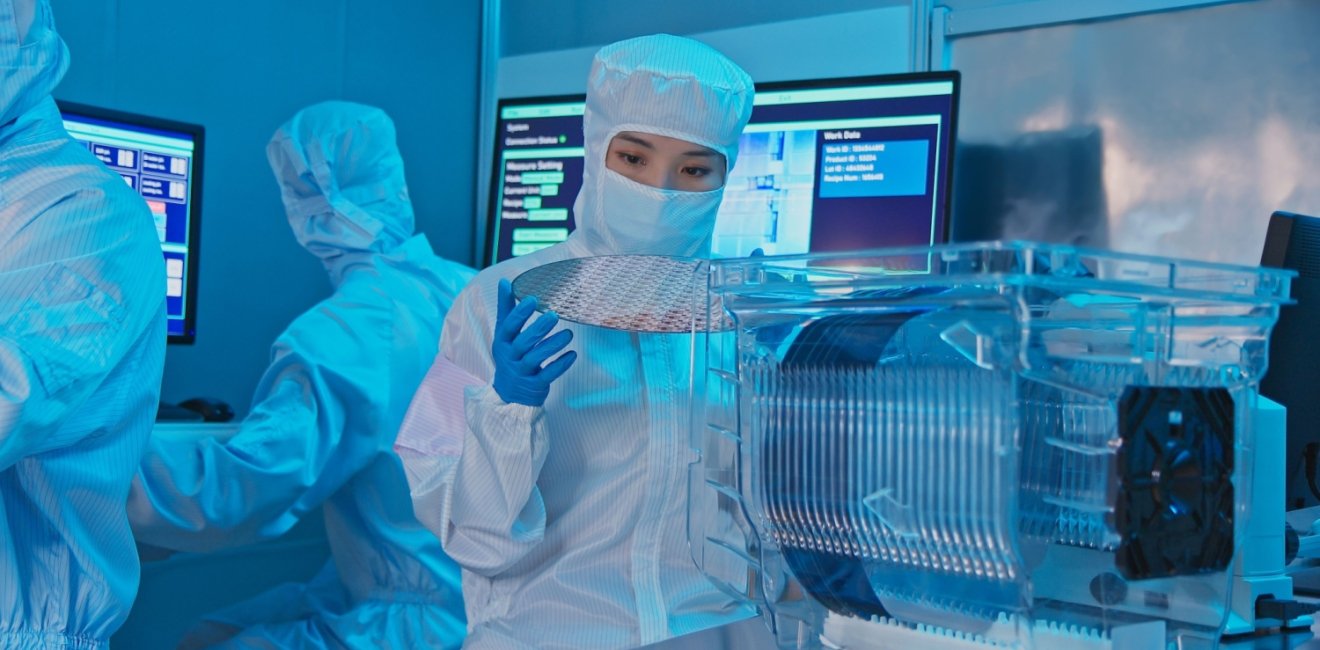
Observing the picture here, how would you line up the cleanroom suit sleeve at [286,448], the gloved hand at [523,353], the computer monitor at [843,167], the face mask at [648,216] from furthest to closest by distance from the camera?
the computer monitor at [843,167] < the cleanroom suit sleeve at [286,448] < the face mask at [648,216] < the gloved hand at [523,353]

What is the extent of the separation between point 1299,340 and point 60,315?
1.53 m

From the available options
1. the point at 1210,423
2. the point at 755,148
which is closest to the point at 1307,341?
the point at 1210,423

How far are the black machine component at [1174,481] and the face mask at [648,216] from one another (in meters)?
0.83

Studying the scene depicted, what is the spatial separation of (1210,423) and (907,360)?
7.7 inches

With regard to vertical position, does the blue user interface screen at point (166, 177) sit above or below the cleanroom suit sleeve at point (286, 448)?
above

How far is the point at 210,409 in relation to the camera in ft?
8.87

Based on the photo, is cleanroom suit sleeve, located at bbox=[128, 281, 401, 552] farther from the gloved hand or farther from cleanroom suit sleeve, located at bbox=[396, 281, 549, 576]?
the gloved hand

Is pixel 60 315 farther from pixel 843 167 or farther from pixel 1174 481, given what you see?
pixel 843 167

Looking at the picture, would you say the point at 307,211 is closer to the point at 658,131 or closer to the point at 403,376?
the point at 403,376

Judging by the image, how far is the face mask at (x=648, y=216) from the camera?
1545mm

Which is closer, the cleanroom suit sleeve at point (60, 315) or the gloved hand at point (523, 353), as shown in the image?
the gloved hand at point (523, 353)

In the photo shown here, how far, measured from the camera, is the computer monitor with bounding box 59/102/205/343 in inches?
107

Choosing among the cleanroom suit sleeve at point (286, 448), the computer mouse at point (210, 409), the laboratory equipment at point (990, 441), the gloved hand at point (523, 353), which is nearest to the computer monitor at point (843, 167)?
the cleanroom suit sleeve at point (286, 448)

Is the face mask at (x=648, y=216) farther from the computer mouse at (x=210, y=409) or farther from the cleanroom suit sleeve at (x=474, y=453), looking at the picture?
the computer mouse at (x=210, y=409)
